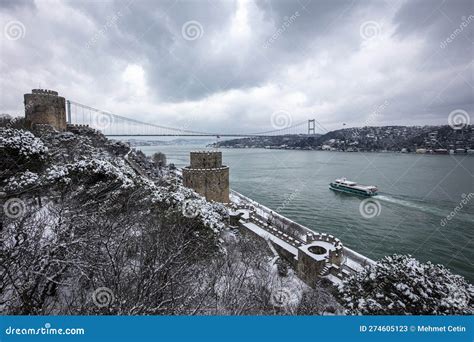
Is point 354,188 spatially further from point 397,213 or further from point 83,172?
point 83,172

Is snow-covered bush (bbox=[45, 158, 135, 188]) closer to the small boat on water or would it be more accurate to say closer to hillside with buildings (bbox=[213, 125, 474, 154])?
the small boat on water

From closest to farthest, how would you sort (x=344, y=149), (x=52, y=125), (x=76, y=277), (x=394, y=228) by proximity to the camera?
(x=76, y=277), (x=394, y=228), (x=52, y=125), (x=344, y=149)

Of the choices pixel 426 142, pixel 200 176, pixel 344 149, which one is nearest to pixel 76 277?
pixel 200 176

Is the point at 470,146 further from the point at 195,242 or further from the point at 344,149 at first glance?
the point at 195,242

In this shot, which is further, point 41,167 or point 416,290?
point 41,167

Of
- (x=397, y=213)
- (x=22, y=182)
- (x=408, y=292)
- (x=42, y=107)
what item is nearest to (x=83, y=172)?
(x=22, y=182)

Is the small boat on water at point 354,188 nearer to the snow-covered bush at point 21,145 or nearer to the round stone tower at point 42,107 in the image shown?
the snow-covered bush at point 21,145

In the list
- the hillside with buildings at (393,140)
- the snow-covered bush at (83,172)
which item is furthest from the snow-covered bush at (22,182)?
the hillside with buildings at (393,140)
